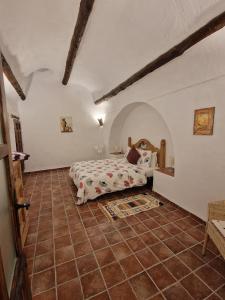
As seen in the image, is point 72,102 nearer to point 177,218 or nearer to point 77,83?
point 77,83

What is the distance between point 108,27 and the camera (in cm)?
228

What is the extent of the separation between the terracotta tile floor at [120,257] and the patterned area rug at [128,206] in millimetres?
127

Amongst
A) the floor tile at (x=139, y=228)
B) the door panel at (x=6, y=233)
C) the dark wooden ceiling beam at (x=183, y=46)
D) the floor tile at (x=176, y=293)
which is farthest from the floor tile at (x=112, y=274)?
the dark wooden ceiling beam at (x=183, y=46)

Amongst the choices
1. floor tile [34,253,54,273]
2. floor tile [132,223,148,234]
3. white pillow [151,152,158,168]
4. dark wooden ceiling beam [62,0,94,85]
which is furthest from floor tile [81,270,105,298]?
dark wooden ceiling beam [62,0,94,85]

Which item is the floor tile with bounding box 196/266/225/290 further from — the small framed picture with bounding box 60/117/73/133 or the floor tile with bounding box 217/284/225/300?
the small framed picture with bounding box 60/117/73/133

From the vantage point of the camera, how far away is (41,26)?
2287 mm

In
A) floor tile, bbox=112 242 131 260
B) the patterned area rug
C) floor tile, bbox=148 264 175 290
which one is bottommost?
floor tile, bbox=148 264 175 290

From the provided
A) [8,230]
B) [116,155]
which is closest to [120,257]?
[8,230]

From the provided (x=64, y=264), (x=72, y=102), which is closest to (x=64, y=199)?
(x=64, y=264)

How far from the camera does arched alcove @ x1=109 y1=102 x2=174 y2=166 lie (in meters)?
3.63

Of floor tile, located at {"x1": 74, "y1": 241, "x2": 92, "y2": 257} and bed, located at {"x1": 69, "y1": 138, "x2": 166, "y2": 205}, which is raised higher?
bed, located at {"x1": 69, "y1": 138, "x2": 166, "y2": 205}

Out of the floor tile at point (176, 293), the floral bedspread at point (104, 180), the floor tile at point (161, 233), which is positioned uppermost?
the floral bedspread at point (104, 180)

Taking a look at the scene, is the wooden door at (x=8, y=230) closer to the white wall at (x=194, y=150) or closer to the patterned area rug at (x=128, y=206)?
the patterned area rug at (x=128, y=206)

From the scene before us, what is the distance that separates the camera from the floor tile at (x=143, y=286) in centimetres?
138
